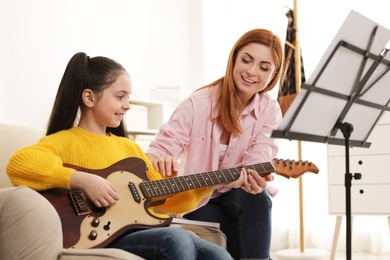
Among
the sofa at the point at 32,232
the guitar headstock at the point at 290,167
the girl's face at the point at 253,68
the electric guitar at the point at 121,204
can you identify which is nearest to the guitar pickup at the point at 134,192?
the electric guitar at the point at 121,204

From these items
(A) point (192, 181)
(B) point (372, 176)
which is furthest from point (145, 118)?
(A) point (192, 181)

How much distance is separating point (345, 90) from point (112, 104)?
71 cm

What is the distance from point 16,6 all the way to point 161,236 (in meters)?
2.36

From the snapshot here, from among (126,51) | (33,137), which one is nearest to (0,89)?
(126,51)

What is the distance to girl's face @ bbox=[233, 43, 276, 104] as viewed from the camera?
179 centimetres

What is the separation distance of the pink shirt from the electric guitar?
0.83 feet

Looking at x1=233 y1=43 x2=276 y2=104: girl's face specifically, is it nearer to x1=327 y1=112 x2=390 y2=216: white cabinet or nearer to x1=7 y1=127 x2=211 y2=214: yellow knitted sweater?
x1=7 y1=127 x2=211 y2=214: yellow knitted sweater

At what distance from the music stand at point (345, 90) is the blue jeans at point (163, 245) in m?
0.41

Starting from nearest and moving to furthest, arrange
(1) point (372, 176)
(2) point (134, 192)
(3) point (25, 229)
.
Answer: (3) point (25, 229) < (2) point (134, 192) < (1) point (372, 176)

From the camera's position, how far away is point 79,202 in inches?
49.4

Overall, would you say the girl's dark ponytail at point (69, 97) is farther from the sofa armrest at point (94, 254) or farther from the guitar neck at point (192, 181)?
the sofa armrest at point (94, 254)

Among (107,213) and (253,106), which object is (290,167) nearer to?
(253,106)

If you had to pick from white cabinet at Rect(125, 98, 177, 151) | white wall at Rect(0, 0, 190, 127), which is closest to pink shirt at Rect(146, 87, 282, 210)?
white cabinet at Rect(125, 98, 177, 151)

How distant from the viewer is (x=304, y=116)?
147 cm
